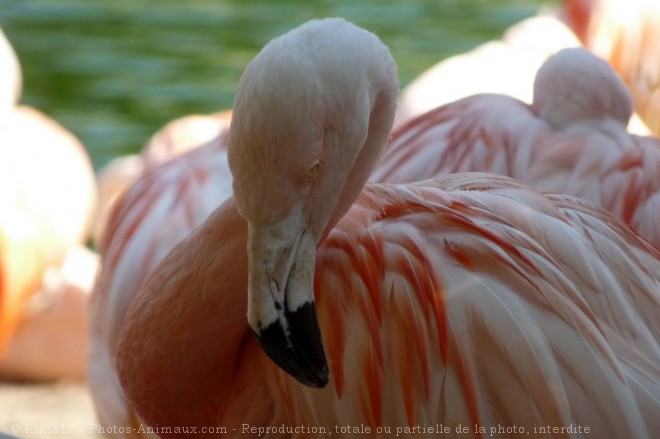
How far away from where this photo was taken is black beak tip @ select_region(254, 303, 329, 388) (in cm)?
213

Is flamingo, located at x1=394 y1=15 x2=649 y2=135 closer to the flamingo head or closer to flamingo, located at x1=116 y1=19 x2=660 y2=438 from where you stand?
flamingo, located at x1=116 y1=19 x2=660 y2=438

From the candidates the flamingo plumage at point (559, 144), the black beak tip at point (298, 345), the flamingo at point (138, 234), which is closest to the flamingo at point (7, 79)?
the flamingo at point (138, 234)

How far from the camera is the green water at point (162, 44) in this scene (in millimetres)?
7977

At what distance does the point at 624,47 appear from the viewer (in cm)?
529

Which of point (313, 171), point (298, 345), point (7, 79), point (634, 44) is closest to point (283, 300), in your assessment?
point (298, 345)

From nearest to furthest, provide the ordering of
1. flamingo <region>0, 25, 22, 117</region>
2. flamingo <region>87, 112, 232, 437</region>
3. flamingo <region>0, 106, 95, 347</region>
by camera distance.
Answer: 1. flamingo <region>87, 112, 232, 437</region>
2. flamingo <region>0, 106, 95, 347</region>
3. flamingo <region>0, 25, 22, 117</region>

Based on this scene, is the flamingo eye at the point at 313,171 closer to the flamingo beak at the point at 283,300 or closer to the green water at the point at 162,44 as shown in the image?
the flamingo beak at the point at 283,300

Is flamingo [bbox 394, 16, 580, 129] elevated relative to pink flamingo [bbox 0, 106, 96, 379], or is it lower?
elevated

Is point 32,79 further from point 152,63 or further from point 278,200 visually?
point 278,200

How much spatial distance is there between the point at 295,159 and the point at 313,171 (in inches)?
2.6

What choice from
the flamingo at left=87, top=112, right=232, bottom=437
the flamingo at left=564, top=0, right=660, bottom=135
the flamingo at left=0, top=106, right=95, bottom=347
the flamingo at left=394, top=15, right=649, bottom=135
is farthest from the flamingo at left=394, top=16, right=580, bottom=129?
the flamingo at left=0, top=106, right=95, bottom=347

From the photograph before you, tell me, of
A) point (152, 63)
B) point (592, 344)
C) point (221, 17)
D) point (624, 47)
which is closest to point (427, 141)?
point (592, 344)

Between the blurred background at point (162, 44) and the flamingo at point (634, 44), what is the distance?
9.57 ft

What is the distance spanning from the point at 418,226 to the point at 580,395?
0.46 meters
